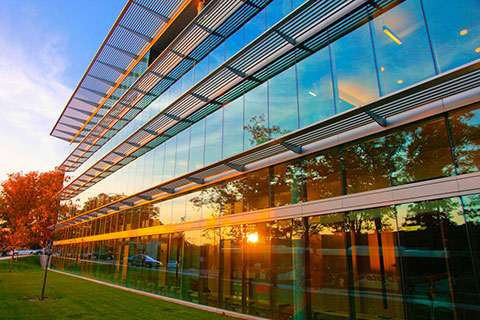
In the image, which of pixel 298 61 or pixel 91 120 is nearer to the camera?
pixel 298 61

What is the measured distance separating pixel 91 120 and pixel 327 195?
30.7 metres

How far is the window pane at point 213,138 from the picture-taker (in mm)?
14422

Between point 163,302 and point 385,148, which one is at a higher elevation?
point 385,148

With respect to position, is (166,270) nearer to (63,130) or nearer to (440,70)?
(440,70)

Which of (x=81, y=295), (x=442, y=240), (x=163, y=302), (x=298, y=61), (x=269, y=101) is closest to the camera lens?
(x=442, y=240)

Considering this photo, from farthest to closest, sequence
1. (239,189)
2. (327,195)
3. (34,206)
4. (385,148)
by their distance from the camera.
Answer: (34,206), (239,189), (327,195), (385,148)

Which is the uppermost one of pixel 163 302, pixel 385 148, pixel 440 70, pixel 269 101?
pixel 269 101

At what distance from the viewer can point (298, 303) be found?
9867 millimetres

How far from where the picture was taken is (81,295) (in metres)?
17.1

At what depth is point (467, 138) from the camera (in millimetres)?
7164

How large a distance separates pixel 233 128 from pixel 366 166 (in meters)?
6.26

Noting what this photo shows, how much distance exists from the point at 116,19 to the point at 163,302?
51.3 ft

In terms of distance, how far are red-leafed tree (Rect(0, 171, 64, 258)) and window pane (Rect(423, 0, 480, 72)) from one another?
46063 mm

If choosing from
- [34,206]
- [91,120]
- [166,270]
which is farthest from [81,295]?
[34,206]
